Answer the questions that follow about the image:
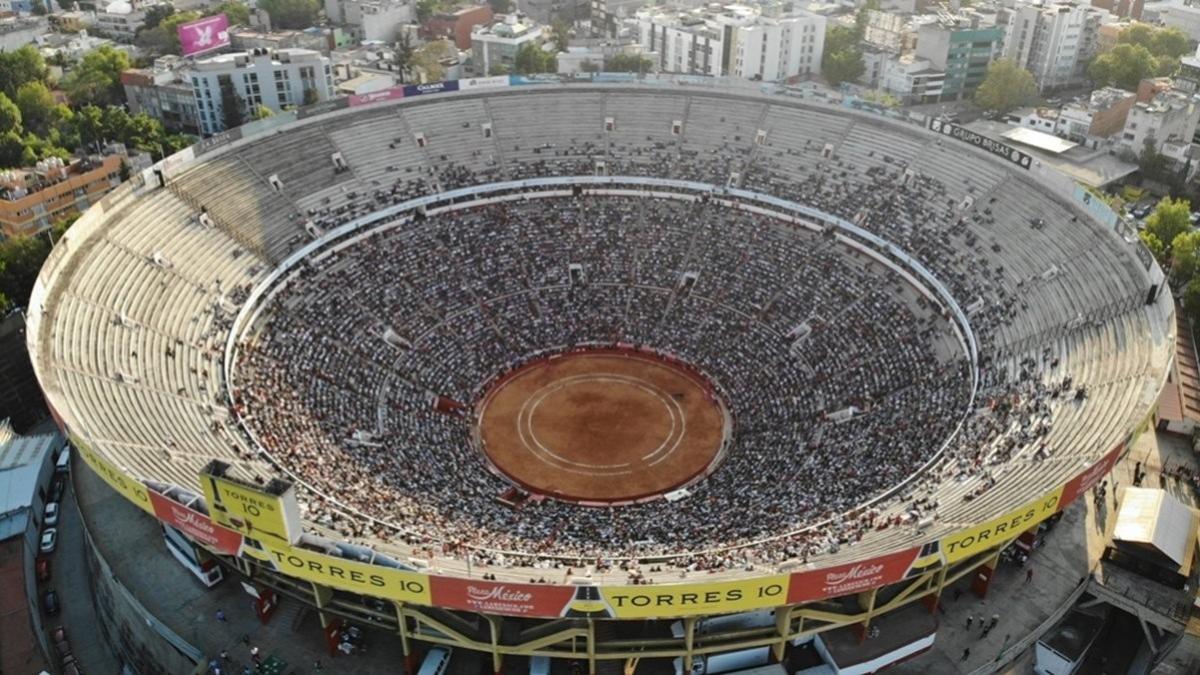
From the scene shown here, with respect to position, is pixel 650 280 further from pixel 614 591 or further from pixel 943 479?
pixel 614 591

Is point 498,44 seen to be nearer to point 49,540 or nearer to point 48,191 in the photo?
point 48,191

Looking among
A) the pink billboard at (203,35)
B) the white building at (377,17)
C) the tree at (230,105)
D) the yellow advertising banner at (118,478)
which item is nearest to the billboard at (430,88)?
the tree at (230,105)

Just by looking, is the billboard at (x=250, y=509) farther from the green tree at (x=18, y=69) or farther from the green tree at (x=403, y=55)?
the green tree at (x=18, y=69)

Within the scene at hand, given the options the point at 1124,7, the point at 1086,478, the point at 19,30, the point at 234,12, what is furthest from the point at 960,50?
the point at 19,30

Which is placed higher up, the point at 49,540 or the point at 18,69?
the point at 18,69

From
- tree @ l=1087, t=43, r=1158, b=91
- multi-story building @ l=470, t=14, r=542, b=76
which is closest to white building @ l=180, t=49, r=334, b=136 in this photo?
multi-story building @ l=470, t=14, r=542, b=76

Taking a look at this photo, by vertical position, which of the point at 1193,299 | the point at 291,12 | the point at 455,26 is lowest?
the point at 1193,299

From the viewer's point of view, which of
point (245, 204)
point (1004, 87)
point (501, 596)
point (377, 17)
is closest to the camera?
point (501, 596)
